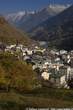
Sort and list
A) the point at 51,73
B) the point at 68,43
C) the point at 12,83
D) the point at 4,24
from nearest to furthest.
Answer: the point at 12,83
the point at 51,73
the point at 4,24
the point at 68,43

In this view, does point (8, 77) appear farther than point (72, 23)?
No

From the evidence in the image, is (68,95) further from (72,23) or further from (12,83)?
(72,23)

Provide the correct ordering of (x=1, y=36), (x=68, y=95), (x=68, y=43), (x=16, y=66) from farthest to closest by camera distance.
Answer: (x=68, y=43), (x=1, y=36), (x=16, y=66), (x=68, y=95)

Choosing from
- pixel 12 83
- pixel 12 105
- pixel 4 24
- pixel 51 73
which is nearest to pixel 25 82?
pixel 12 83

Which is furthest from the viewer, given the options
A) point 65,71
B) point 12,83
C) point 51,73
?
point 65,71

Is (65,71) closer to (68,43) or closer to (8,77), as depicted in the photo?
(8,77)

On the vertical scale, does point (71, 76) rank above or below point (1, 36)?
below

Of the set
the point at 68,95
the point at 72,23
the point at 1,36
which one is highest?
the point at 72,23

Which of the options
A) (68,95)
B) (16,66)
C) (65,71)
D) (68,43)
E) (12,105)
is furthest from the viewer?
(68,43)

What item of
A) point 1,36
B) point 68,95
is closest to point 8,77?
point 68,95
